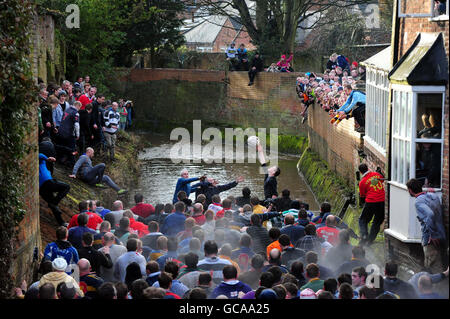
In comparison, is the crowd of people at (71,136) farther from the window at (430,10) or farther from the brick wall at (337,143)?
the window at (430,10)

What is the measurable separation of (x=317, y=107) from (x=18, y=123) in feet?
58.8

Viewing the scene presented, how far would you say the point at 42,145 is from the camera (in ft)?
50.8

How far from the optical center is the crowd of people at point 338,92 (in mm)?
19906

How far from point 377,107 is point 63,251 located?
8.75 metres

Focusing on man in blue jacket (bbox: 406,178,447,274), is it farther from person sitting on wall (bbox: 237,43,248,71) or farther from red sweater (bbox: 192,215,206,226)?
person sitting on wall (bbox: 237,43,248,71)

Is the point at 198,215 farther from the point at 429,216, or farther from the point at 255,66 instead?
the point at 255,66

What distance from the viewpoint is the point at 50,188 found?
1518cm

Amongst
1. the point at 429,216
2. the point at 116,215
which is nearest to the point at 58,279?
the point at 116,215

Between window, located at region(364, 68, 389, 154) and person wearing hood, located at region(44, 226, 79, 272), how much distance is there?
7.23 metres

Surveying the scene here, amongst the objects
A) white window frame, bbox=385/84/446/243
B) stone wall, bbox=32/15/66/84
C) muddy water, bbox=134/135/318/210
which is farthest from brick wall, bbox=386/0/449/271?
stone wall, bbox=32/15/66/84

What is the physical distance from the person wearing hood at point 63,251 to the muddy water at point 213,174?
10839 mm
